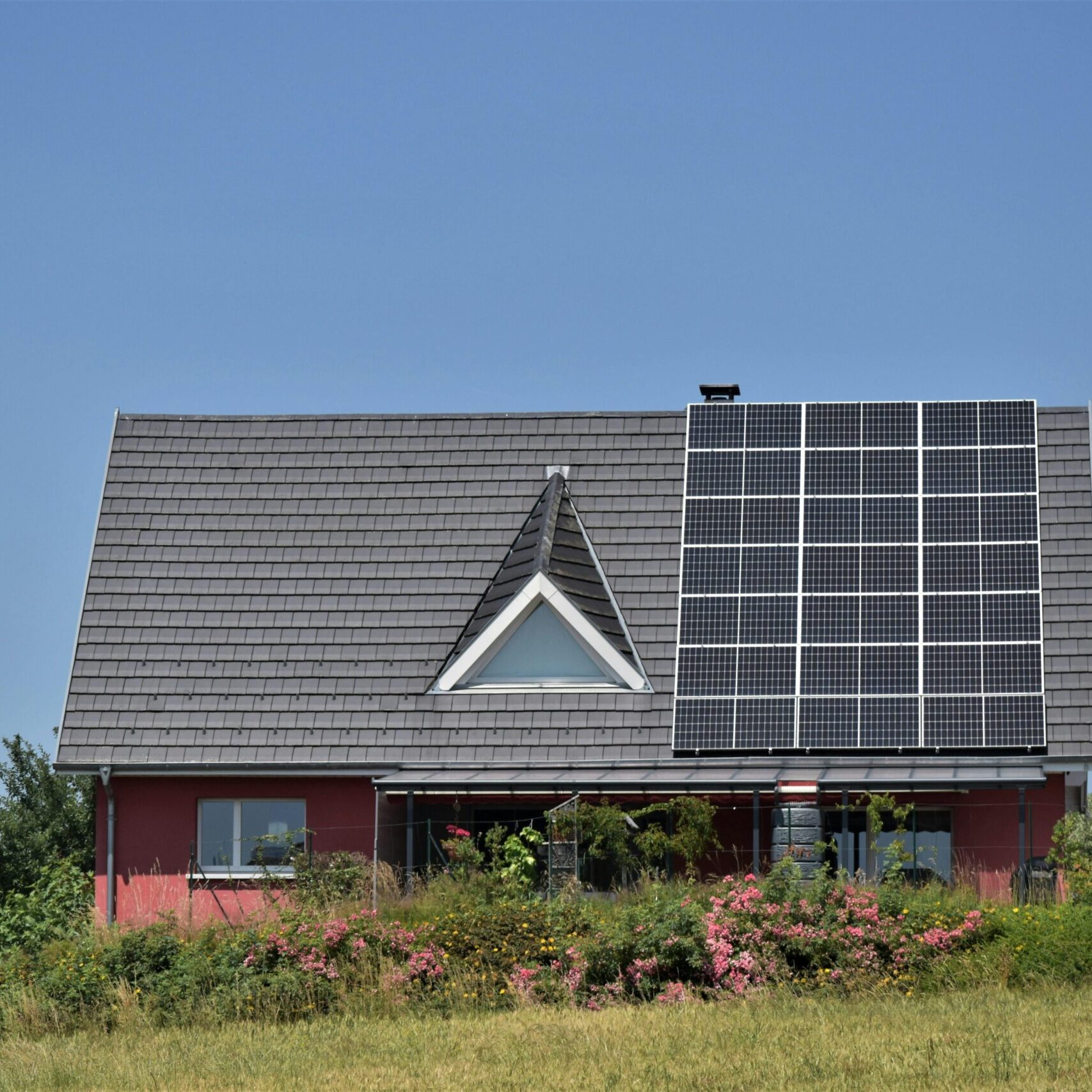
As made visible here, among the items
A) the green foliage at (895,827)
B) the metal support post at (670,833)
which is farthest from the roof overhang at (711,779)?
the metal support post at (670,833)

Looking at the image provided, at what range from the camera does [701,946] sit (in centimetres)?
1791

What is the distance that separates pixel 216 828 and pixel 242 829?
A: 35 centimetres

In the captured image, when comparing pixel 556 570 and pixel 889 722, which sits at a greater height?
pixel 556 570

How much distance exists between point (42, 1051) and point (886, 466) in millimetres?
14935

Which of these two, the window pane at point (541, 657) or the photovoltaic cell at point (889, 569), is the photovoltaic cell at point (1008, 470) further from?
the window pane at point (541, 657)

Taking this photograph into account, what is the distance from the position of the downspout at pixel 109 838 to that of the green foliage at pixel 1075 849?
38.8 ft

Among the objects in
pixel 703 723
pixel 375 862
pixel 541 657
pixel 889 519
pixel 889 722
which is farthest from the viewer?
pixel 889 519

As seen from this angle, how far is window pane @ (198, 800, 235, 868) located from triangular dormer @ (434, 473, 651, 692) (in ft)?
10.7

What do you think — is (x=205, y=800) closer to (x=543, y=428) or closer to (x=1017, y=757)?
(x=543, y=428)

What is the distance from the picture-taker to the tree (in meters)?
29.9

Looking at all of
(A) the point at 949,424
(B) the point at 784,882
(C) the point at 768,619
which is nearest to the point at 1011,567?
(A) the point at 949,424

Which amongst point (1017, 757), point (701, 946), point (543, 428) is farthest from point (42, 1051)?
point (543, 428)

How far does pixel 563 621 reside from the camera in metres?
25.4

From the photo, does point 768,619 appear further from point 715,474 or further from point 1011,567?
point 1011,567
